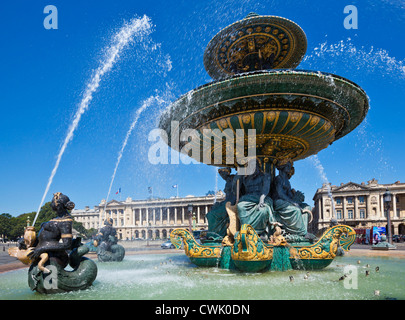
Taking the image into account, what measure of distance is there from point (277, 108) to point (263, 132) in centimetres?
72

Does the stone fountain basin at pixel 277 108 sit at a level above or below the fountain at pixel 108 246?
above

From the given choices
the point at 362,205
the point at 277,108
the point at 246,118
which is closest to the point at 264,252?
the point at 246,118

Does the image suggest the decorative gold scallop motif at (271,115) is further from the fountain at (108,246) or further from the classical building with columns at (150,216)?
the classical building with columns at (150,216)

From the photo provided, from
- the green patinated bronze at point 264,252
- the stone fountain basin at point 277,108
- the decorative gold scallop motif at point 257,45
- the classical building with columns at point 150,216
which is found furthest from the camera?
the classical building with columns at point 150,216

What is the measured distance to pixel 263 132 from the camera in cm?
730

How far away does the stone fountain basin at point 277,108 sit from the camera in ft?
20.7

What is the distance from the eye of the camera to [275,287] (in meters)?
4.71

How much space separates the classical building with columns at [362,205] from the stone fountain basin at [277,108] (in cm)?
6861

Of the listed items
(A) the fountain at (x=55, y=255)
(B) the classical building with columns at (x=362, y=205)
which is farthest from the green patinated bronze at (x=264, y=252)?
(B) the classical building with columns at (x=362, y=205)

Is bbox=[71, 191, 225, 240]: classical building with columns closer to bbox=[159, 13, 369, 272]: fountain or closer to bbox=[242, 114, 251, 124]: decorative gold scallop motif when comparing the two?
bbox=[159, 13, 369, 272]: fountain

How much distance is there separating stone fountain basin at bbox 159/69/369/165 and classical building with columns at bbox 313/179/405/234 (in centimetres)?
6861
